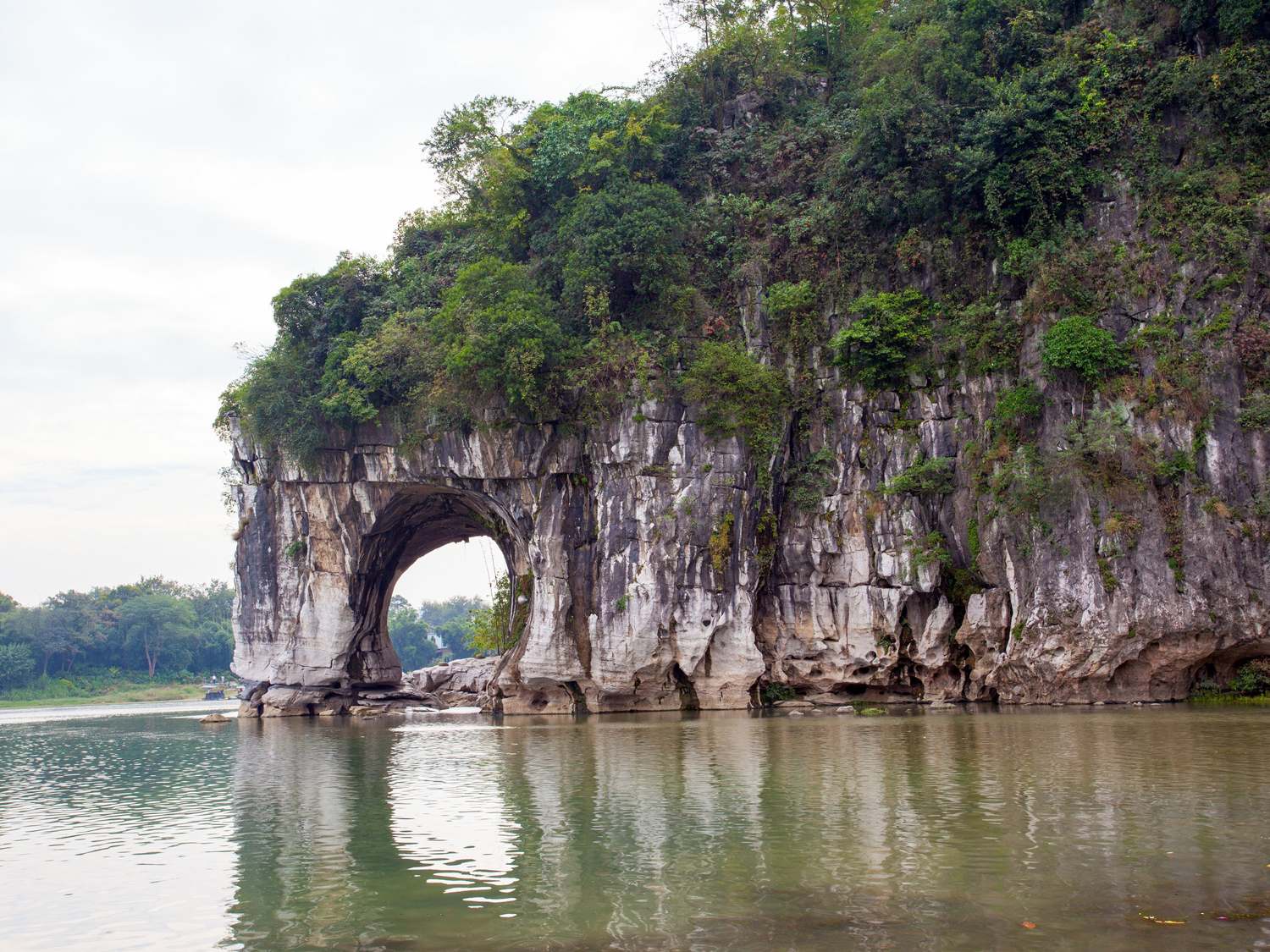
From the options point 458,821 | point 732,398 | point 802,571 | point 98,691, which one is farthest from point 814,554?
point 98,691

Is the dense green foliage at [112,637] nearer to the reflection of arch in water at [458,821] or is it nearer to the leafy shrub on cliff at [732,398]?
the leafy shrub on cliff at [732,398]

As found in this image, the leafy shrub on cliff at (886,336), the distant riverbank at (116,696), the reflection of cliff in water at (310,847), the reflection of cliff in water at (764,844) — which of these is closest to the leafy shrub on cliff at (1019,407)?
the leafy shrub on cliff at (886,336)

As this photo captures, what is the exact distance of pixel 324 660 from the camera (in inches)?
1056

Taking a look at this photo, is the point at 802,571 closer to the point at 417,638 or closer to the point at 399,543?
the point at 399,543

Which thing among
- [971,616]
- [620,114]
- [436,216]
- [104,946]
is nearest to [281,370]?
[436,216]

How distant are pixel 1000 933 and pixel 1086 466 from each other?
15522 mm

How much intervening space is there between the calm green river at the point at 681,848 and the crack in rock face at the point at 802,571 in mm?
4391

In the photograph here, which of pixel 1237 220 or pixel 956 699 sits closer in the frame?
pixel 1237 220

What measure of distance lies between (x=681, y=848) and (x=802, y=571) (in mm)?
15466

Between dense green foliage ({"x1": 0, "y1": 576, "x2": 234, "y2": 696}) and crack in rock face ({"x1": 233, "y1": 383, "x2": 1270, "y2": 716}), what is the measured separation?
33284mm

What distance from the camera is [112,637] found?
55.0 m

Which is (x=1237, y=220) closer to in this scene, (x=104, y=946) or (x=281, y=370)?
(x=104, y=946)

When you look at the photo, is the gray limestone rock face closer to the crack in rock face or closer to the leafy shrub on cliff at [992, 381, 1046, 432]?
the crack in rock face

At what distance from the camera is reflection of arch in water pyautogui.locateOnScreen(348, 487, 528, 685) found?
26766mm
